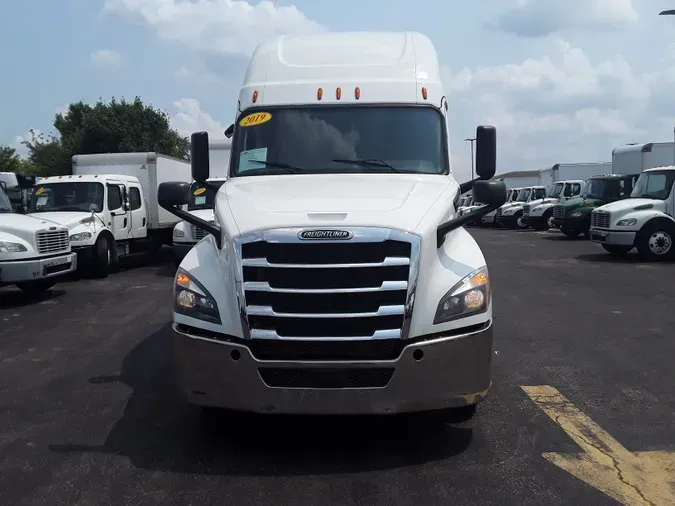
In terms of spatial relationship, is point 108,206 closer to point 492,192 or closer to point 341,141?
point 341,141

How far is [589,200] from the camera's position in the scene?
2462cm

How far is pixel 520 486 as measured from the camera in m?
4.11

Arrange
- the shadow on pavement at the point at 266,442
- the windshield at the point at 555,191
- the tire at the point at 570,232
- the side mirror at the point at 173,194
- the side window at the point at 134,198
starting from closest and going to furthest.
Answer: the shadow on pavement at the point at 266,442
the side mirror at the point at 173,194
the side window at the point at 134,198
the tire at the point at 570,232
the windshield at the point at 555,191

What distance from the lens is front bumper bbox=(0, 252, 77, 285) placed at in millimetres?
10758

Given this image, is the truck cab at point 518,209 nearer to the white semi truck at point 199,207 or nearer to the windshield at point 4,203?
the white semi truck at point 199,207

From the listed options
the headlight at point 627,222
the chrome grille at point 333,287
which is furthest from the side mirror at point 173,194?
the headlight at point 627,222

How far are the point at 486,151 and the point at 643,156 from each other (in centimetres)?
2076

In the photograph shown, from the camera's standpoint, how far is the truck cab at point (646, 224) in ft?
55.2

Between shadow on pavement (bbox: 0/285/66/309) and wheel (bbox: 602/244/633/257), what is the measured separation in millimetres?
12798

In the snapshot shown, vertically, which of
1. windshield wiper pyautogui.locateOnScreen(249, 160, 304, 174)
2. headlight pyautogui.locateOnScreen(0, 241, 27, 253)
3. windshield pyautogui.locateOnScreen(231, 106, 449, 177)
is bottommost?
headlight pyautogui.locateOnScreen(0, 241, 27, 253)

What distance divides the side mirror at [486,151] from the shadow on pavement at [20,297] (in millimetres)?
8287

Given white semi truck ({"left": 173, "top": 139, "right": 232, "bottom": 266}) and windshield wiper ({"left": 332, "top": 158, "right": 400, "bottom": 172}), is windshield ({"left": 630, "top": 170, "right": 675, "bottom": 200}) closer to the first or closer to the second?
white semi truck ({"left": 173, "top": 139, "right": 232, "bottom": 266})

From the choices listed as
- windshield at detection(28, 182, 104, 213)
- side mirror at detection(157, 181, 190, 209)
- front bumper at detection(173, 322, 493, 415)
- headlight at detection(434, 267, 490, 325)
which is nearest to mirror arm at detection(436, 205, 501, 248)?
headlight at detection(434, 267, 490, 325)

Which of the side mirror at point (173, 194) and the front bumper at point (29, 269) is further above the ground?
the side mirror at point (173, 194)
